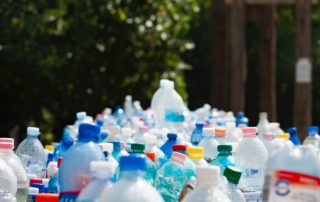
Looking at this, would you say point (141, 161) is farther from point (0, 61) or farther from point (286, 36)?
point (286, 36)

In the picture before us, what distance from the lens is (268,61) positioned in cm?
1413

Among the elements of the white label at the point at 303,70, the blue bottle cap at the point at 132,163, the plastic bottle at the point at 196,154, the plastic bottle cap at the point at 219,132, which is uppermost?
the white label at the point at 303,70

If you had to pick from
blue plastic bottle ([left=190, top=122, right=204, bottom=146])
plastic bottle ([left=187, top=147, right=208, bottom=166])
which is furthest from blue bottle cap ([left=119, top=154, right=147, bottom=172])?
blue plastic bottle ([left=190, top=122, right=204, bottom=146])

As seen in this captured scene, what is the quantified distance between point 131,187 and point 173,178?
1263 millimetres

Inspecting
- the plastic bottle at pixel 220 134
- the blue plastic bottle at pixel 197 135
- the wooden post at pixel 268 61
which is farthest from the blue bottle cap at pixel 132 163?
the wooden post at pixel 268 61

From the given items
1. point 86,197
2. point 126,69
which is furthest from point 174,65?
point 86,197

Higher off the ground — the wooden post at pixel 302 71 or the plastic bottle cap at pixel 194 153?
the wooden post at pixel 302 71

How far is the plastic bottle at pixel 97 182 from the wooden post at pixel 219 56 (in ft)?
36.9

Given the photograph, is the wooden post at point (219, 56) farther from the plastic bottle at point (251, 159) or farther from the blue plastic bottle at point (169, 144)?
the plastic bottle at point (251, 159)

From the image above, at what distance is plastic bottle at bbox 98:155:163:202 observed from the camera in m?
2.49

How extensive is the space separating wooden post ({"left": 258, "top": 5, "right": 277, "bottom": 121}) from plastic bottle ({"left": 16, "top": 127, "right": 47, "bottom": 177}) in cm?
906

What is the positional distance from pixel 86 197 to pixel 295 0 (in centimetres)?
909

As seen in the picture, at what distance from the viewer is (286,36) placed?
1811 cm

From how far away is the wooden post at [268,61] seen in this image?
45.6ft
